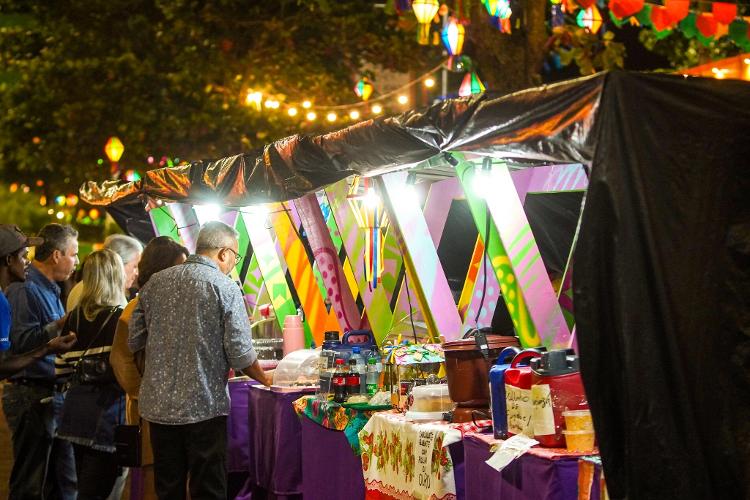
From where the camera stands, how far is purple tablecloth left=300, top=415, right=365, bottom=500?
6055 mm

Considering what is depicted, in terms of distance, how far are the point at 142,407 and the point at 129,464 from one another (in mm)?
712

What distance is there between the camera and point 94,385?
6.82 metres

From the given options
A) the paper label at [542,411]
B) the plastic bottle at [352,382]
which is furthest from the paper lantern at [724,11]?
the paper label at [542,411]

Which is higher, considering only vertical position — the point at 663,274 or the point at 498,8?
the point at 498,8

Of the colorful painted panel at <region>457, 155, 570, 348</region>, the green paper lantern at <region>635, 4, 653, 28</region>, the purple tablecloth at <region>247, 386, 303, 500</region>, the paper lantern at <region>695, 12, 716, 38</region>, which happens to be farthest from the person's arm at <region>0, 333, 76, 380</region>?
the paper lantern at <region>695, 12, 716, 38</region>

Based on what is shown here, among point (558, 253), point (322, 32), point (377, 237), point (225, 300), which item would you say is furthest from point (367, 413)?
point (322, 32)

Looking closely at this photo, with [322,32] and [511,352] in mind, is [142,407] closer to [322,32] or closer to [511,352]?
[511,352]

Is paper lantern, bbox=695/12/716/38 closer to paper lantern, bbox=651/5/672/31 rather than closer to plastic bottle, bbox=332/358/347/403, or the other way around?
paper lantern, bbox=651/5/672/31

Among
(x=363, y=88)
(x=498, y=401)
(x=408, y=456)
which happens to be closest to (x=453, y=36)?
(x=363, y=88)

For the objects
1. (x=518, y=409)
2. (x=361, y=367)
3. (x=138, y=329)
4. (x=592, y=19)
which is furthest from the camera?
(x=592, y=19)

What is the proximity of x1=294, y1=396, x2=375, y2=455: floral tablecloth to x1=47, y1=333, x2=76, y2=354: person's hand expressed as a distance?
1605 mm

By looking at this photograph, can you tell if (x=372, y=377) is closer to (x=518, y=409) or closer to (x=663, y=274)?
(x=518, y=409)

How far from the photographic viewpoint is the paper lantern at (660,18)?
9898mm

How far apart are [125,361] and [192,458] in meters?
0.91
